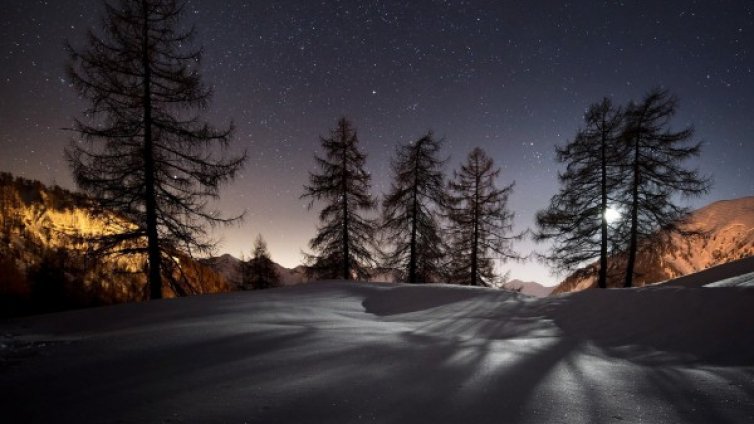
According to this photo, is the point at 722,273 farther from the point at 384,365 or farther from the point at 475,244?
the point at 384,365

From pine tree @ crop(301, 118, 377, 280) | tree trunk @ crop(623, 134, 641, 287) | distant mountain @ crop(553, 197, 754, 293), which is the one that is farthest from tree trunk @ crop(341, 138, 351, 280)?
distant mountain @ crop(553, 197, 754, 293)

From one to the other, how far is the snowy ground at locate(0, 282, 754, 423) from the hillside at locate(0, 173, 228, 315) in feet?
24.1

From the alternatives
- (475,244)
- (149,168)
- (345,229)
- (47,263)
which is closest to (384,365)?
(149,168)

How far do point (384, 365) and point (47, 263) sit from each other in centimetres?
2130

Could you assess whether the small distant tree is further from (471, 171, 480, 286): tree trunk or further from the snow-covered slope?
the snow-covered slope

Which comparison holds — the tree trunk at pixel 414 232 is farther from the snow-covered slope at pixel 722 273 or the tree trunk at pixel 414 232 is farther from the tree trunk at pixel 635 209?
the snow-covered slope at pixel 722 273

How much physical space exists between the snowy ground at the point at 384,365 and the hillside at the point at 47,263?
24.1 ft

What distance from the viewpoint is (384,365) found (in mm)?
3033

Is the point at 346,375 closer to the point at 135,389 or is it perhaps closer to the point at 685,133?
the point at 135,389

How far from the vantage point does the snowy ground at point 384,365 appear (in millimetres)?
2156

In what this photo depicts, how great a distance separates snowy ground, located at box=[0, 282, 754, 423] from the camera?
7.07 feet

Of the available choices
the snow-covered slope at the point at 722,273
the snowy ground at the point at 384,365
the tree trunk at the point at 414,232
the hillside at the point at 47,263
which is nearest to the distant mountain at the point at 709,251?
the tree trunk at the point at 414,232

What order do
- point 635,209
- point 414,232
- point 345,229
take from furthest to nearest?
point 414,232
point 345,229
point 635,209

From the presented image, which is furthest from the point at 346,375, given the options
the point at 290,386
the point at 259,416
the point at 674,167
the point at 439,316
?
the point at 674,167
